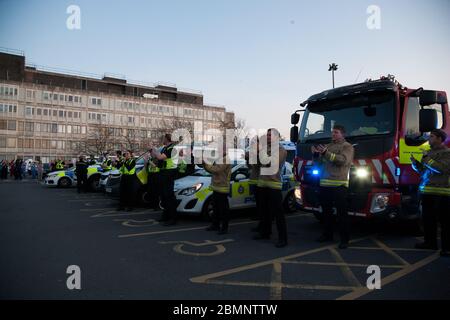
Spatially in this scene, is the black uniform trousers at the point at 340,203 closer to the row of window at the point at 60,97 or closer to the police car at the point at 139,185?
the police car at the point at 139,185

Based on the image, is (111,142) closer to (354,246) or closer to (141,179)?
(141,179)

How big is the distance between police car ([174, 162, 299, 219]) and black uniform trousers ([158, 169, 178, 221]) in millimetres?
295

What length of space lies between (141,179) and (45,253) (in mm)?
4752

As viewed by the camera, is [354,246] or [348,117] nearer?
[354,246]

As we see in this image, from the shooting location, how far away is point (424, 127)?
5496 mm

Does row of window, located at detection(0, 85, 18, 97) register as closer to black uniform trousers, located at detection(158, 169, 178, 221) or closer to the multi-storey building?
the multi-storey building

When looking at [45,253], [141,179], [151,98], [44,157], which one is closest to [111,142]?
[44,157]

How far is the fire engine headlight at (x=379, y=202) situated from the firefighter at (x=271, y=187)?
1546 millimetres

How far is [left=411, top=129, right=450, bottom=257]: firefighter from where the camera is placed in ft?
17.2

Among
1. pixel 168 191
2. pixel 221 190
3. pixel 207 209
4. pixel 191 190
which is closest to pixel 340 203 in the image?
pixel 221 190

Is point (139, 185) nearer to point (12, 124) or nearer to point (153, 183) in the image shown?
point (153, 183)

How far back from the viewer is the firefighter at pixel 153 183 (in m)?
9.27

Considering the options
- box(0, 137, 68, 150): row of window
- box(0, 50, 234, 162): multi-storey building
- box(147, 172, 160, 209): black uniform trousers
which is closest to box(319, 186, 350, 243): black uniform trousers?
box(147, 172, 160, 209): black uniform trousers

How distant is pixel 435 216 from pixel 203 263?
3.88 metres
